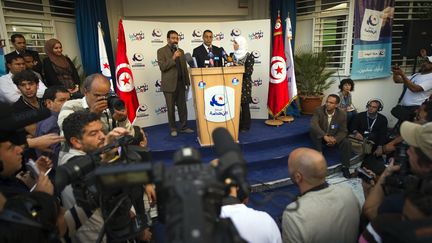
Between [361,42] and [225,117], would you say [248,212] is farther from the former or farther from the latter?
[361,42]

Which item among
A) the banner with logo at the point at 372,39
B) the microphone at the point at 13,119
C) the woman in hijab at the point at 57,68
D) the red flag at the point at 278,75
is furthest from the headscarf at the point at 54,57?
the banner with logo at the point at 372,39

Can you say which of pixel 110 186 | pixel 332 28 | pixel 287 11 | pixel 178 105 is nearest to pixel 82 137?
pixel 110 186

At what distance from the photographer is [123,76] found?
4.11 m

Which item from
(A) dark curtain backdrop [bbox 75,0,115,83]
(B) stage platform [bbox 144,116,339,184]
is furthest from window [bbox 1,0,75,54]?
(B) stage platform [bbox 144,116,339,184]

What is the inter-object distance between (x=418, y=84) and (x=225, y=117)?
8.61 ft

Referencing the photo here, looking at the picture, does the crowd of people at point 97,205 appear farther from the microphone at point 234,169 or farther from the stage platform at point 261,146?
the stage platform at point 261,146

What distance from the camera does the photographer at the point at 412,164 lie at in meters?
1.05

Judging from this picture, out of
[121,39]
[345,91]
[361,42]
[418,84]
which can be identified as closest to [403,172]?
[418,84]

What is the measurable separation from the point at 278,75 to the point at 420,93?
1940 millimetres

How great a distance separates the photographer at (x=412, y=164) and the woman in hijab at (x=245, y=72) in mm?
2601

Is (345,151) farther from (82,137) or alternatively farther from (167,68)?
(82,137)

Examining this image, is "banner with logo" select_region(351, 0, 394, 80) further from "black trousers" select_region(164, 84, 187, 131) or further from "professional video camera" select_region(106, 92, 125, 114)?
"professional video camera" select_region(106, 92, 125, 114)

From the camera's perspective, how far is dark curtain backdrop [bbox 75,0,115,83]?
436 centimetres

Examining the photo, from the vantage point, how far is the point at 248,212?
1.11 metres
